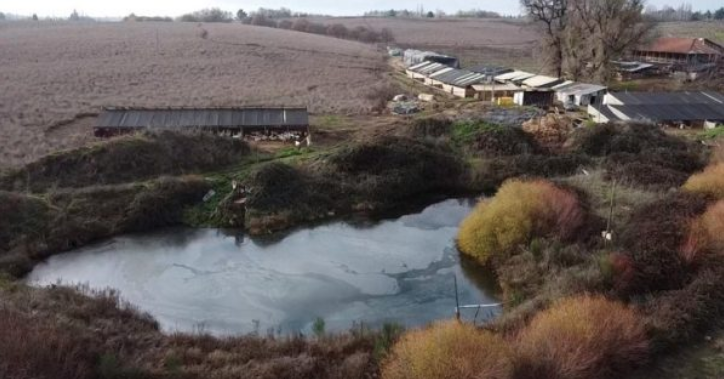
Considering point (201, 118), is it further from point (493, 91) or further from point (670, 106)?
point (670, 106)

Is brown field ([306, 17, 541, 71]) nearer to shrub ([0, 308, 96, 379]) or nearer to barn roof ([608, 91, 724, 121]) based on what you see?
barn roof ([608, 91, 724, 121])

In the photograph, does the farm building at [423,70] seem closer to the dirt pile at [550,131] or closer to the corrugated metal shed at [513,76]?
the corrugated metal shed at [513,76]

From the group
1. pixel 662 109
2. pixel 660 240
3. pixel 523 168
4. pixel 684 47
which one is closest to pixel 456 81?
pixel 662 109

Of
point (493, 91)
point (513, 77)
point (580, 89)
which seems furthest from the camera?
point (513, 77)

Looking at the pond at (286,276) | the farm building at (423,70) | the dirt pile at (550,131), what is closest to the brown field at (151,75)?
the farm building at (423,70)

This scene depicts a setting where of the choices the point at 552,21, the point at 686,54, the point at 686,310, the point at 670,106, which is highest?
the point at 552,21

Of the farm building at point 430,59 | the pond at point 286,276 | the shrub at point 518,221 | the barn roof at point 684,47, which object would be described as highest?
the barn roof at point 684,47

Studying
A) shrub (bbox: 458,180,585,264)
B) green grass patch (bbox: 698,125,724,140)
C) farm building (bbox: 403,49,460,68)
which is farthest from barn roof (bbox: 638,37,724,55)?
shrub (bbox: 458,180,585,264)
